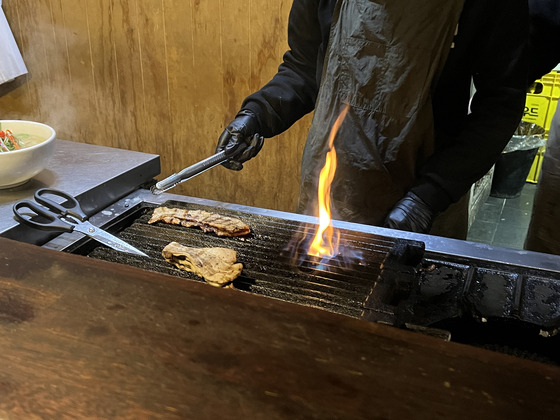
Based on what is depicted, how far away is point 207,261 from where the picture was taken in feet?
4.57

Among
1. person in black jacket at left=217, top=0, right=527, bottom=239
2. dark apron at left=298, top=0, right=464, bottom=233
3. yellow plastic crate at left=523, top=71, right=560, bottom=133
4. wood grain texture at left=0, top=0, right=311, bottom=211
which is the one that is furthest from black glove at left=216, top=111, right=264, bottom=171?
yellow plastic crate at left=523, top=71, right=560, bottom=133

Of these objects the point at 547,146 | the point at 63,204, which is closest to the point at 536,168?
the point at 547,146

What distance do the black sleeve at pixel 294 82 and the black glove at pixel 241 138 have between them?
0.06 metres

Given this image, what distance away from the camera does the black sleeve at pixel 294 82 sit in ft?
7.55

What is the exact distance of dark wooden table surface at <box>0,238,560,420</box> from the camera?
47cm

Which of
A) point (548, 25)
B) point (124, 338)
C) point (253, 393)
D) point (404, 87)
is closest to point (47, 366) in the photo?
point (124, 338)

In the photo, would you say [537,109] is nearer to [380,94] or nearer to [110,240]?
[380,94]

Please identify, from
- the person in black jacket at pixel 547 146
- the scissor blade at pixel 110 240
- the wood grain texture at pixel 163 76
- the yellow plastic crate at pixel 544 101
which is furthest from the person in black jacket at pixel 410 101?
the yellow plastic crate at pixel 544 101

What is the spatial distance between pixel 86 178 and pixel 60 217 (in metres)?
0.34

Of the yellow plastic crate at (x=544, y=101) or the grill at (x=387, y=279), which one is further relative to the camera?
the yellow plastic crate at (x=544, y=101)

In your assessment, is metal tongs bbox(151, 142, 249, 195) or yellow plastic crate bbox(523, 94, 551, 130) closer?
metal tongs bbox(151, 142, 249, 195)

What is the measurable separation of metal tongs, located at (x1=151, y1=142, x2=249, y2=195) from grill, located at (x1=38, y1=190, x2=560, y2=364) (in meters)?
0.15

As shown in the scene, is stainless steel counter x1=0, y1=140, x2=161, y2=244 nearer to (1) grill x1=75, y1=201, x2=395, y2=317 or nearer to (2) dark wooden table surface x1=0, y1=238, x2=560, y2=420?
(1) grill x1=75, y1=201, x2=395, y2=317

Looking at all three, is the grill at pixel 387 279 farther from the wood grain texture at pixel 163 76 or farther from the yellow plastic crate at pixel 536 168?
the yellow plastic crate at pixel 536 168
